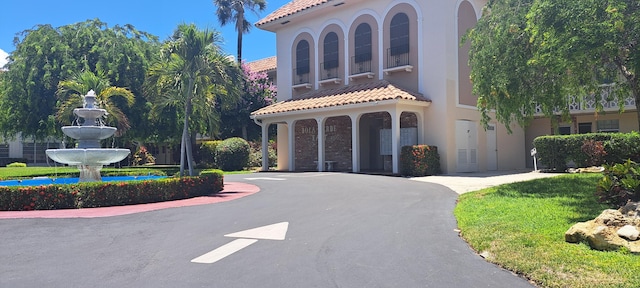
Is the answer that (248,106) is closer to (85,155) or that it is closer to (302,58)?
(302,58)

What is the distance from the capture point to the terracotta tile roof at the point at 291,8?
83.3ft

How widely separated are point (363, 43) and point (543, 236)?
18.1 m

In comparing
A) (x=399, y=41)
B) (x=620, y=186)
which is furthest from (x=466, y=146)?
(x=620, y=186)

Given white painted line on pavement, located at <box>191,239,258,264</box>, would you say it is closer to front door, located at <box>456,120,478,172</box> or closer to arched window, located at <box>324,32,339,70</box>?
front door, located at <box>456,120,478,172</box>

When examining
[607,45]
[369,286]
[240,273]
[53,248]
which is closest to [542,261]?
[369,286]

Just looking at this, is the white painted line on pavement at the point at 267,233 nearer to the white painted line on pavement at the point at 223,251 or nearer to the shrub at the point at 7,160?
the white painted line on pavement at the point at 223,251

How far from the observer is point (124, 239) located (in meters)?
7.46

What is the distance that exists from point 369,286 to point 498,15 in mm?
9788

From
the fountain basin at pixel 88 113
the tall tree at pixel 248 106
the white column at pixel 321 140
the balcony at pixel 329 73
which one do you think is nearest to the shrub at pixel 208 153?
the tall tree at pixel 248 106

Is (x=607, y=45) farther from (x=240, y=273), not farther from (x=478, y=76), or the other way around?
(x=240, y=273)

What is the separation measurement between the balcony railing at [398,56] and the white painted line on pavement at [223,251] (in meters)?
16.3

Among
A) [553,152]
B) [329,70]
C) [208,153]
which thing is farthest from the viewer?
[208,153]

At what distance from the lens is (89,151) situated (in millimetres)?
13516

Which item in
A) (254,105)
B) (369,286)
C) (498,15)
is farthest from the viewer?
(254,105)
